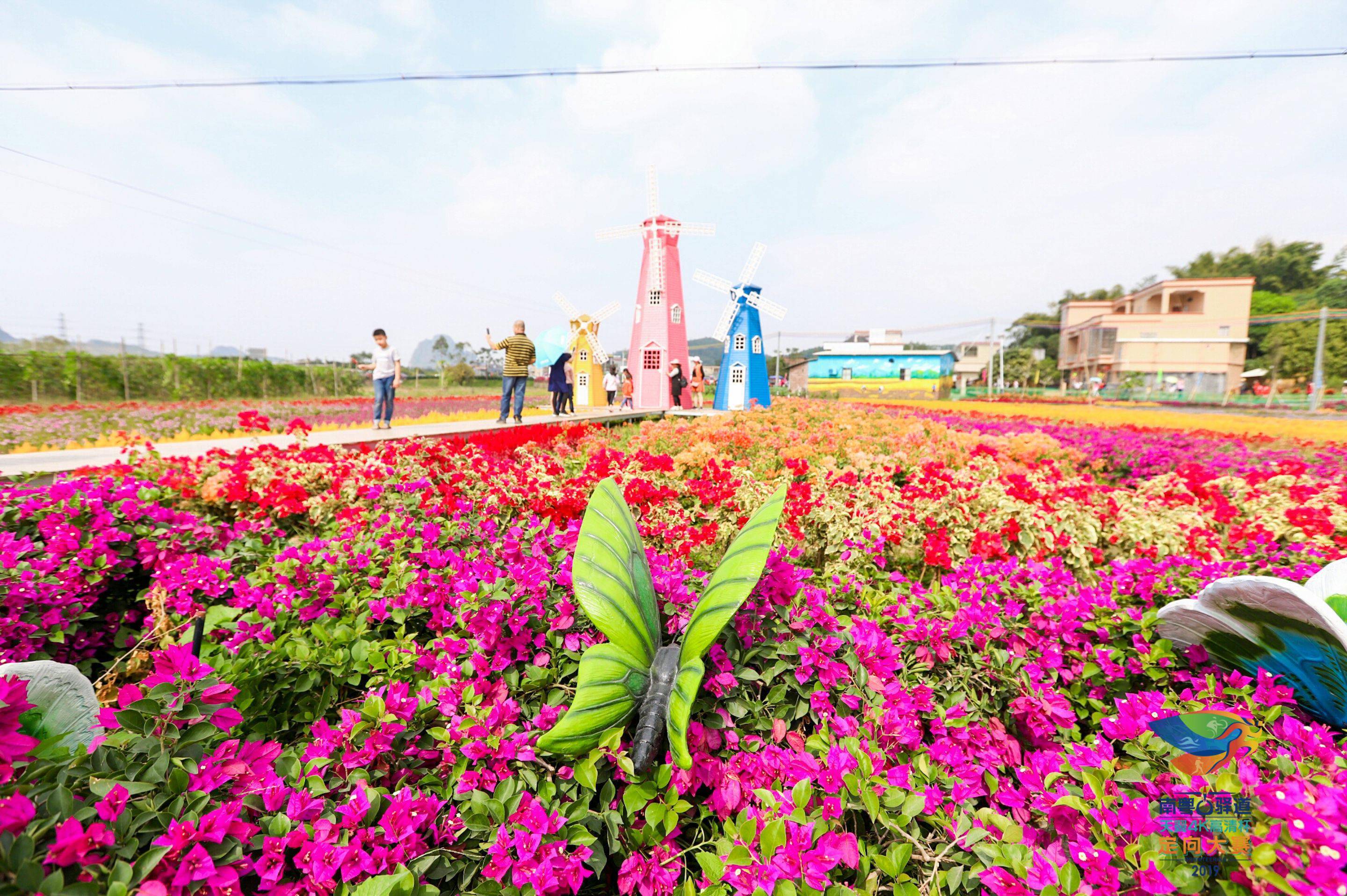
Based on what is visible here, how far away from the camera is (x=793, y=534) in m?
2.51

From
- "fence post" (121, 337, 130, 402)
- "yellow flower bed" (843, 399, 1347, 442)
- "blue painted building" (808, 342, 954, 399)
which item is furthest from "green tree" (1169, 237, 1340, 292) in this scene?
"fence post" (121, 337, 130, 402)

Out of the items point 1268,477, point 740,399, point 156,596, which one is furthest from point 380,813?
point 740,399

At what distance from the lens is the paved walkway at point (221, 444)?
Answer: 3.36 metres

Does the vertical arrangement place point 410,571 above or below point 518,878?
above

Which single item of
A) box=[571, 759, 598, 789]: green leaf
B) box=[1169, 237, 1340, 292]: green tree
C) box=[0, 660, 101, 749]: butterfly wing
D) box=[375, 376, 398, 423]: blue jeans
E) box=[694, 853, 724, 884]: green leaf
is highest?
box=[1169, 237, 1340, 292]: green tree

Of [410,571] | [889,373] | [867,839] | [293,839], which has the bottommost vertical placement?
[867,839]

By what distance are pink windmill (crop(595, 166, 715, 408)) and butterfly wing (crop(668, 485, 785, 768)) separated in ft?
43.9

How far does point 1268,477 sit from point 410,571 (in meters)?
5.16

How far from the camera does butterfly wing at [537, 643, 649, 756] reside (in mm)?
1056

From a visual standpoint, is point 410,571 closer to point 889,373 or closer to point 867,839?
point 867,839

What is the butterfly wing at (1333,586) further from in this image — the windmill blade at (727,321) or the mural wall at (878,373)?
the mural wall at (878,373)

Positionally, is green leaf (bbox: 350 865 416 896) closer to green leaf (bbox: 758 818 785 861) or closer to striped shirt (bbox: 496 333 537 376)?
green leaf (bbox: 758 818 785 861)

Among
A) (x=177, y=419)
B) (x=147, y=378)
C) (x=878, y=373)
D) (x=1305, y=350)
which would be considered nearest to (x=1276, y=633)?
(x=177, y=419)

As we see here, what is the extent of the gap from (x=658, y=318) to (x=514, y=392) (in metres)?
8.04
